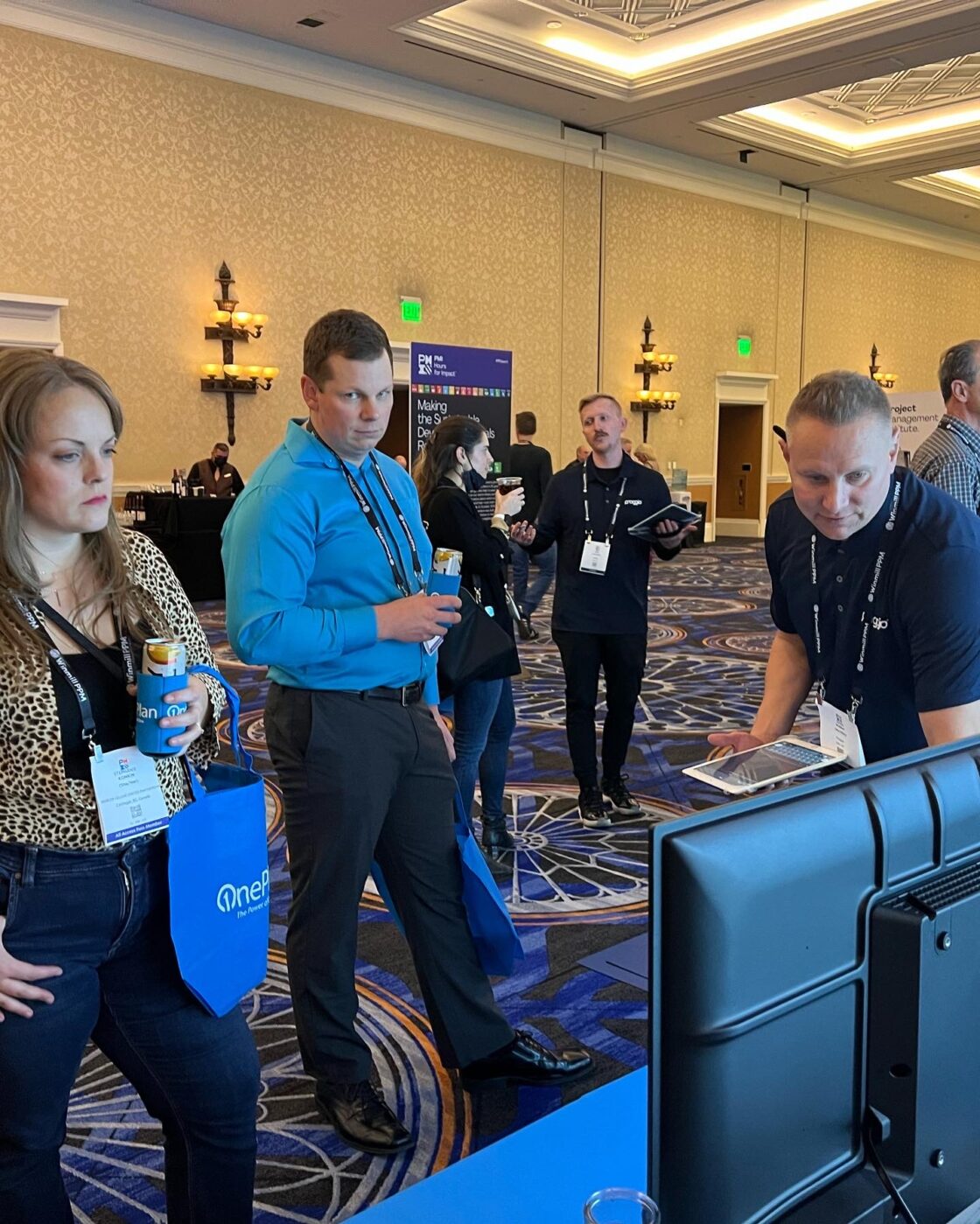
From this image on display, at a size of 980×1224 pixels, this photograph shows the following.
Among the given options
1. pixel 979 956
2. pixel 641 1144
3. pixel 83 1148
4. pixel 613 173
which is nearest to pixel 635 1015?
pixel 83 1148

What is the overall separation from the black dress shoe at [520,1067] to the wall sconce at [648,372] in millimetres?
13568

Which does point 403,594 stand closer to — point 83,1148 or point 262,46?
point 83,1148

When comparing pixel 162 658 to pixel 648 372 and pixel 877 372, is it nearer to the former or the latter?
pixel 648 372

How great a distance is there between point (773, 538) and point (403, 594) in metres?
0.72

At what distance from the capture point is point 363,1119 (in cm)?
222

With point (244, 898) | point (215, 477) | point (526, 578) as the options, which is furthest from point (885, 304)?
point (244, 898)

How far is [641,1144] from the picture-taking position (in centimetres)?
106

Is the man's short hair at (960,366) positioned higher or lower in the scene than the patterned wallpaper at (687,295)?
lower

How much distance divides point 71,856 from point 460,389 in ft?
34.1

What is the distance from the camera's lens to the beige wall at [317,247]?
999cm

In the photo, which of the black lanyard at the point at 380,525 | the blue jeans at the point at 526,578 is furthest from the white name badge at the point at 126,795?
the blue jeans at the point at 526,578

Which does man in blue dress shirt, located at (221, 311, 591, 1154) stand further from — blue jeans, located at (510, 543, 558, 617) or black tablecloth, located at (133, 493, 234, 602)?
black tablecloth, located at (133, 493, 234, 602)

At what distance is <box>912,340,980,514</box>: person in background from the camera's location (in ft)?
10.6

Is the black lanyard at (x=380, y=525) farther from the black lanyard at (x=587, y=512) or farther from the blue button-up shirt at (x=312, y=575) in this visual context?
the black lanyard at (x=587, y=512)
